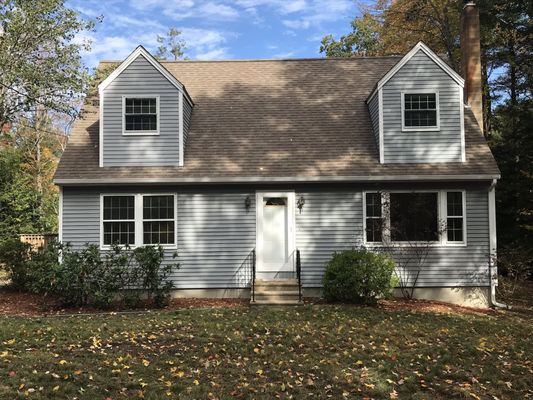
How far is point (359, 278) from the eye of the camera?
10.8 meters

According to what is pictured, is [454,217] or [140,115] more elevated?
[140,115]

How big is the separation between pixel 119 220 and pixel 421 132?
27.6 ft

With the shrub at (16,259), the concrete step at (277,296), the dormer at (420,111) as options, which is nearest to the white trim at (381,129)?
the dormer at (420,111)

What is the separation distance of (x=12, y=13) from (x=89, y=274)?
7.84m

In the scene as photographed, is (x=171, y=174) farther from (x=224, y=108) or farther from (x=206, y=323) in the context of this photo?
(x=206, y=323)

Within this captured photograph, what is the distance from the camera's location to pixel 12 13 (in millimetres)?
13133

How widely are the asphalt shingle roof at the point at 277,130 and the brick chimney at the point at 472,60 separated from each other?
1.51 ft

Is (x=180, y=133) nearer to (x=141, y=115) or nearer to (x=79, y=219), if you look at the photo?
(x=141, y=115)

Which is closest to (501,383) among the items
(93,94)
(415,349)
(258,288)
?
(415,349)

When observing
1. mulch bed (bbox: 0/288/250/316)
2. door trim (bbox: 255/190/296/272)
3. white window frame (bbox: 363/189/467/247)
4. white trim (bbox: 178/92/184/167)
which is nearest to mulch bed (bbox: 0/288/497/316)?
mulch bed (bbox: 0/288/250/316)

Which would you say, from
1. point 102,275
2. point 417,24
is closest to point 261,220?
point 102,275

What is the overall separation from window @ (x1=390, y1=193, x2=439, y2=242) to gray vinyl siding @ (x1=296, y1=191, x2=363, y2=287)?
2.97 ft

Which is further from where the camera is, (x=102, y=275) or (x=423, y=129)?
(x=423, y=129)

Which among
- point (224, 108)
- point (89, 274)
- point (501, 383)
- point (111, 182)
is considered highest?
point (224, 108)
